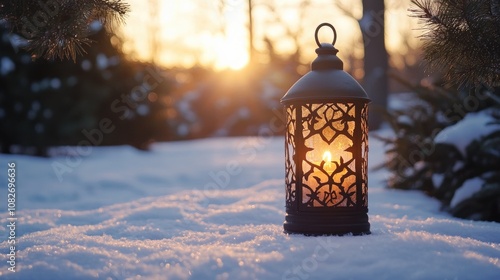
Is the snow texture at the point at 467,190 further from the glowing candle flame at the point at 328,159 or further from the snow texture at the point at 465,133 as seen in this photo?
the glowing candle flame at the point at 328,159

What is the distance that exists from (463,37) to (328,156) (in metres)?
1.19

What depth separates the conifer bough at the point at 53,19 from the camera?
4047 mm

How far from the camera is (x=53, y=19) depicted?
Result: 410cm

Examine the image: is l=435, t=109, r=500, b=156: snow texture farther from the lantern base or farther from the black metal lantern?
the lantern base

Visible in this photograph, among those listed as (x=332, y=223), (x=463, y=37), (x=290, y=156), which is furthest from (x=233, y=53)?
(x=332, y=223)

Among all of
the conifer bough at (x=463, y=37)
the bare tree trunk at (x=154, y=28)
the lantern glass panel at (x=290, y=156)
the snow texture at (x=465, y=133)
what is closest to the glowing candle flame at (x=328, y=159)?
the lantern glass panel at (x=290, y=156)

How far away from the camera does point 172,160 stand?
475 inches

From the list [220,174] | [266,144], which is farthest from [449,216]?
[266,144]

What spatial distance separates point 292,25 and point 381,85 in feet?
41.7

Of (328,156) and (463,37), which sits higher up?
(463,37)

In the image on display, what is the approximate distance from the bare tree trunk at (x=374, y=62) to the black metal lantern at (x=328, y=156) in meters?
9.01

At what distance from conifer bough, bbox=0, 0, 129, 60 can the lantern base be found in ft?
6.41

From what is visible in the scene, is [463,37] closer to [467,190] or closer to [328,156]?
[328,156]

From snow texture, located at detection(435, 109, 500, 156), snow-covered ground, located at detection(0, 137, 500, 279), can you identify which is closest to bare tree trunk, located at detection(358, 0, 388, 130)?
snow-covered ground, located at detection(0, 137, 500, 279)
